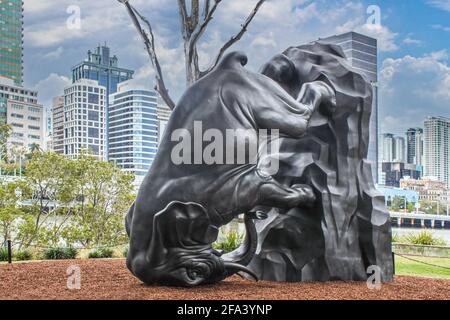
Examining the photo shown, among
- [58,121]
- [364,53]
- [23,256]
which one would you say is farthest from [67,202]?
[58,121]

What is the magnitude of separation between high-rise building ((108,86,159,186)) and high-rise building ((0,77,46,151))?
2651 cm

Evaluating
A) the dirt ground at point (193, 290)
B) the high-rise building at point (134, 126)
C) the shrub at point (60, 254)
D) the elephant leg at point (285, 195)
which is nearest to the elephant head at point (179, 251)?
the dirt ground at point (193, 290)

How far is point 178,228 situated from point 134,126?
1736 centimetres

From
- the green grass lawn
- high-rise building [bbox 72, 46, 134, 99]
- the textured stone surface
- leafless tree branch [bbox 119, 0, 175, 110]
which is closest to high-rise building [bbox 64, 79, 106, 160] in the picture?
high-rise building [bbox 72, 46, 134, 99]

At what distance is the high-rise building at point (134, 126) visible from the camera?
79.3 feet

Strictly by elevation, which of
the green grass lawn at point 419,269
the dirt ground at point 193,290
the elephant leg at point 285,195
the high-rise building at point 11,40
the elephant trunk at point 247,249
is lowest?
the green grass lawn at point 419,269

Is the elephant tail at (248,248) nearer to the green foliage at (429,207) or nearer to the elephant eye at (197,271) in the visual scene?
the elephant eye at (197,271)

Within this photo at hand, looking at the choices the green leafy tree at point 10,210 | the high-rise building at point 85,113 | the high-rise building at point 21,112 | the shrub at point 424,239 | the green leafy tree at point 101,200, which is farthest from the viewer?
the high-rise building at point 21,112

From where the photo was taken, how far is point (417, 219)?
66.8m

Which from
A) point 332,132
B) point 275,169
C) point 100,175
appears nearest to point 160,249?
point 275,169

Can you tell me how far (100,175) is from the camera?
798 inches

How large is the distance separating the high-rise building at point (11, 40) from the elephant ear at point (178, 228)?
3929cm

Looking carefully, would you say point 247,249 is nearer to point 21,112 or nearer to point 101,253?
point 101,253

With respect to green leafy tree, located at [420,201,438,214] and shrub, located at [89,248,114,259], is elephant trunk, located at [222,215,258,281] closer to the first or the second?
shrub, located at [89,248,114,259]
